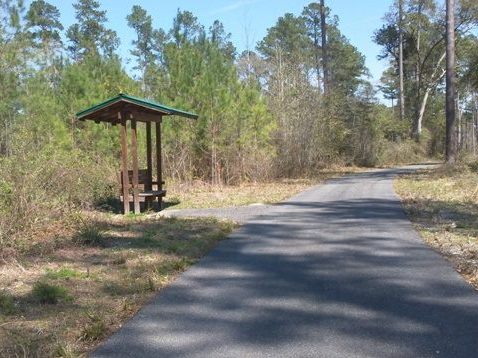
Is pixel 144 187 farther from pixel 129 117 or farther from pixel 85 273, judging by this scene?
pixel 85 273

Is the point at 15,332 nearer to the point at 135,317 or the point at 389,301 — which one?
the point at 135,317

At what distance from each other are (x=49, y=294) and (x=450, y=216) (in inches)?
333

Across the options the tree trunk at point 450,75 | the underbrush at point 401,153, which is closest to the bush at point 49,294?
the tree trunk at point 450,75

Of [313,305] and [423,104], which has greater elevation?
[423,104]

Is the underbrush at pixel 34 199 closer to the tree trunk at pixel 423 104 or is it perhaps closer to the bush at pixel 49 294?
the bush at pixel 49 294

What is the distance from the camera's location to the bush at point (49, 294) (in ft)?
19.6

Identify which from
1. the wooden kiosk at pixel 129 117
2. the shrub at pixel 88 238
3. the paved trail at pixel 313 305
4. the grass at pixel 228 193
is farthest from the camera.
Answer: the grass at pixel 228 193

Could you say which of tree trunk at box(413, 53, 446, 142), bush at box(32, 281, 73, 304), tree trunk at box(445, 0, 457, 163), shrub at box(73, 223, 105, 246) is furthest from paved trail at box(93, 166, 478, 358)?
tree trunk at box(413, 53, 446, 142)

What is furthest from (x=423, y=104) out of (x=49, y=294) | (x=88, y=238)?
(x=49, y=294)

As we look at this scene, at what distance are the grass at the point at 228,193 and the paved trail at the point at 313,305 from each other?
637 cm

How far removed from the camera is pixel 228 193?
740 inches

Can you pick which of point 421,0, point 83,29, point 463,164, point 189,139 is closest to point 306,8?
point 421,0

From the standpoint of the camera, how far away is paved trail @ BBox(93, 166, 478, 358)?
443 centimetres

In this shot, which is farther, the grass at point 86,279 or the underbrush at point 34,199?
the underbrush at point 34,199
